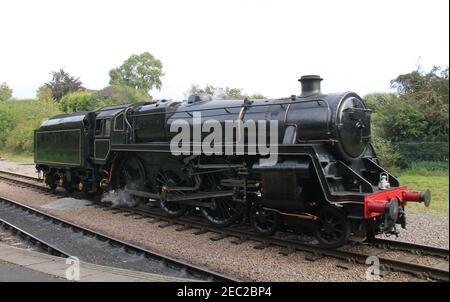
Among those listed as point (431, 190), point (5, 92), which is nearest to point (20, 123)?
point (5, 92)

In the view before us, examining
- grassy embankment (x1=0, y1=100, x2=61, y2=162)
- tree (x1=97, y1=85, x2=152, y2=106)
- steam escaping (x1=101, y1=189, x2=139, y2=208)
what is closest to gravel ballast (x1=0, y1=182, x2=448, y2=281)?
steam escaping (x1=101, y1=189, x2=139, y2=208)

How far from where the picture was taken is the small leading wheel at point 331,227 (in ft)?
22.9

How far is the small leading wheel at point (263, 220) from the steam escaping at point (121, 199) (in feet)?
15.4

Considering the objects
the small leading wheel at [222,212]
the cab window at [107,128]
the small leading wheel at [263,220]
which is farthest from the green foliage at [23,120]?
the small leading wheel at [263,220]

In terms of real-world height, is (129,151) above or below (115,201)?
above

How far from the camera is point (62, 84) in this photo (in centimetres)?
6800

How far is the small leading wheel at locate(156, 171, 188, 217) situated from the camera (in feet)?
33.4

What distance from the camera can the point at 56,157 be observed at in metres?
15.3

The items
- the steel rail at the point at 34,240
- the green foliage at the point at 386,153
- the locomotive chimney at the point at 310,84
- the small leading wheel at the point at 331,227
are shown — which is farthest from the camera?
the green foliage at the point at 386,153

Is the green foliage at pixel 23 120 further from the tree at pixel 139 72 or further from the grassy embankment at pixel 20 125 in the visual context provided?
the tree at pixel 139 72

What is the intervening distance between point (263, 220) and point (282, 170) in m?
1.36

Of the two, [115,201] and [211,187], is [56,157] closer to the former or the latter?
[115,201]
